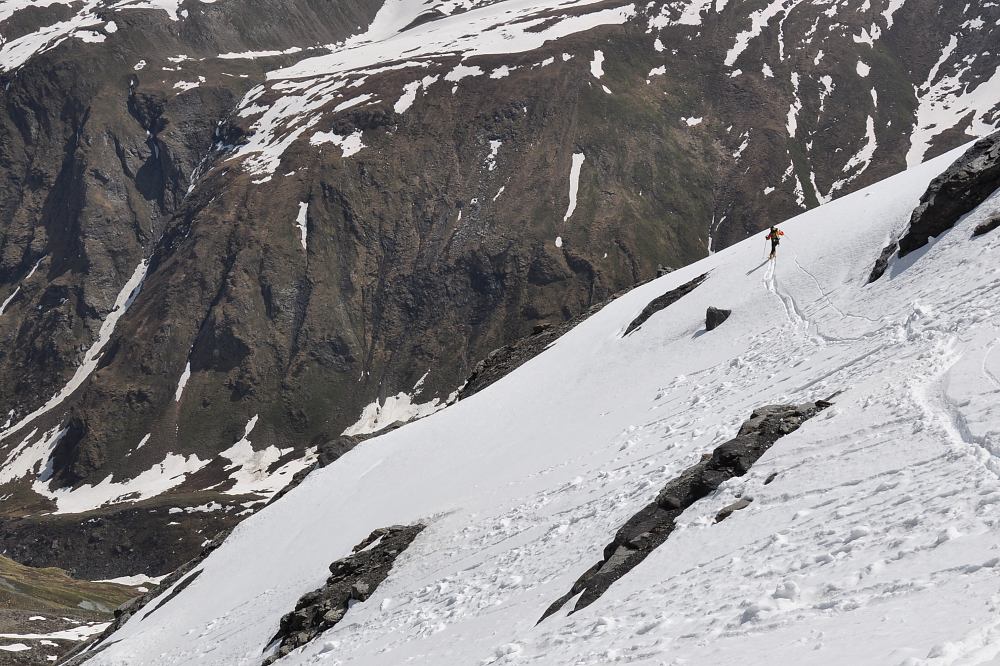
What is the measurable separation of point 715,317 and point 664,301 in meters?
10.1

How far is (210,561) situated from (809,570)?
43.7 metres

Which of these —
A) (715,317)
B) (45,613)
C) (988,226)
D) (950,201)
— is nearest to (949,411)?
(988,226)

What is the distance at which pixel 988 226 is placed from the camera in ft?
103

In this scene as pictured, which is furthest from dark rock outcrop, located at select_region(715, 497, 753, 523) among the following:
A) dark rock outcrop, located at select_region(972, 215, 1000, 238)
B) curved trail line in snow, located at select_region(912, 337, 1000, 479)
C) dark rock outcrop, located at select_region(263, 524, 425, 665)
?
dark rock outcrop, located at select_region(972, 215, 1000, 238)

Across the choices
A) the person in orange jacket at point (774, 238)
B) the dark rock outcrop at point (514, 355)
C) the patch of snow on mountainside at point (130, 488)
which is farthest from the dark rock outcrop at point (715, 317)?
the patch of snow on mountainside at point (130, 488)

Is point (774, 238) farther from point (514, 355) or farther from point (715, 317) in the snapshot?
point (514, 355)

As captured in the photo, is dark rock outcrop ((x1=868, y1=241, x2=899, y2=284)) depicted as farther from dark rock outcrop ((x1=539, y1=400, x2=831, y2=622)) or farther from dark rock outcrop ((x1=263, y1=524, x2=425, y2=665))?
dark rock outcrop ((x1=263, y1=524, x2=425, y2=665))

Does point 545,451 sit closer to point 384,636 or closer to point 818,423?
point 384,636

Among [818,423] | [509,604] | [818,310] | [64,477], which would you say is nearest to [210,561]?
[509,604]

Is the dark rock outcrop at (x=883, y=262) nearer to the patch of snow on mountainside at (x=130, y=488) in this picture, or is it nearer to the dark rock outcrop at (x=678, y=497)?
the dark rock outcrop at (x=678, y=497)

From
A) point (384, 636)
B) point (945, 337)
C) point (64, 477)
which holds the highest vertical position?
point (945, 337)

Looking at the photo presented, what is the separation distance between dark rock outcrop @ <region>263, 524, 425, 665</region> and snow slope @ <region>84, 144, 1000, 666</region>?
858mm

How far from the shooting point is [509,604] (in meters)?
22.3

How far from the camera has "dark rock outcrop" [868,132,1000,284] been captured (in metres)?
34.6
